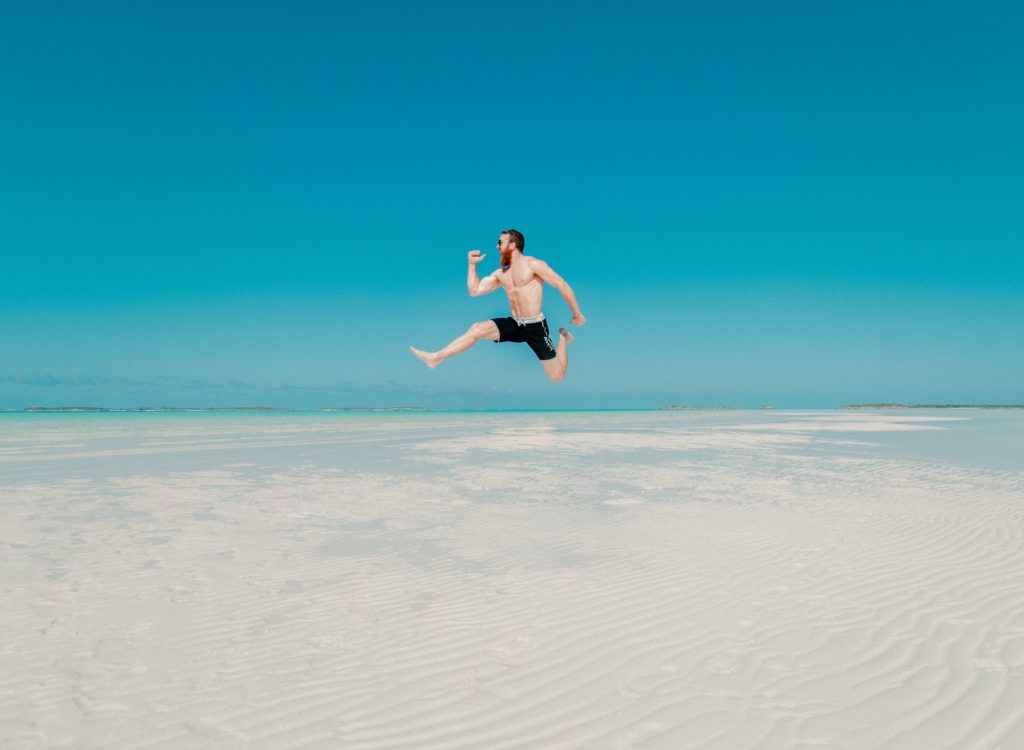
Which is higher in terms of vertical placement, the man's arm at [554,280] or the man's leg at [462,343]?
the man's arm at [554,280]

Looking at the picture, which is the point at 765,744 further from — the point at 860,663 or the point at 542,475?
the point at 542,475

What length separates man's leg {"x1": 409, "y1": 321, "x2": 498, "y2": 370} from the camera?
8281mm

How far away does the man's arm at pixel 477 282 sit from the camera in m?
7.66

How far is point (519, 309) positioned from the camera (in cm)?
817

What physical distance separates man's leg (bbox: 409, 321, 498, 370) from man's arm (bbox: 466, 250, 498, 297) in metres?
0.43

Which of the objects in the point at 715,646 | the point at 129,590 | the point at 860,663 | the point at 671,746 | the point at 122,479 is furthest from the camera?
the point at 122,479

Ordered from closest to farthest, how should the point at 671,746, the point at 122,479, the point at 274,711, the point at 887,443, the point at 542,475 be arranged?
1. the point at 671,746
2. the point at 274,711
3. the point at 122,479
4. the point at 542,475
5. the point at 887,443

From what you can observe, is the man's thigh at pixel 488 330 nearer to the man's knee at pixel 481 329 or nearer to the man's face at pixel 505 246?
the man's knee at pixel 481 329

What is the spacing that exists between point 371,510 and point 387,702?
5372mm

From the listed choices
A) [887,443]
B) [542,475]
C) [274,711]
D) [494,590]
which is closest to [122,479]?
[542,475]

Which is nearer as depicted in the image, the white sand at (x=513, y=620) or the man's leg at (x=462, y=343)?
the white sand at (x=513, y=620)

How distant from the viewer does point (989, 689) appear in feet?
10.3

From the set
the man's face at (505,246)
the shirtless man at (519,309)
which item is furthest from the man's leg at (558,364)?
the man's face at (505,246)

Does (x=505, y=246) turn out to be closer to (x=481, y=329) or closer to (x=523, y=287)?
(x=523, y=287)
